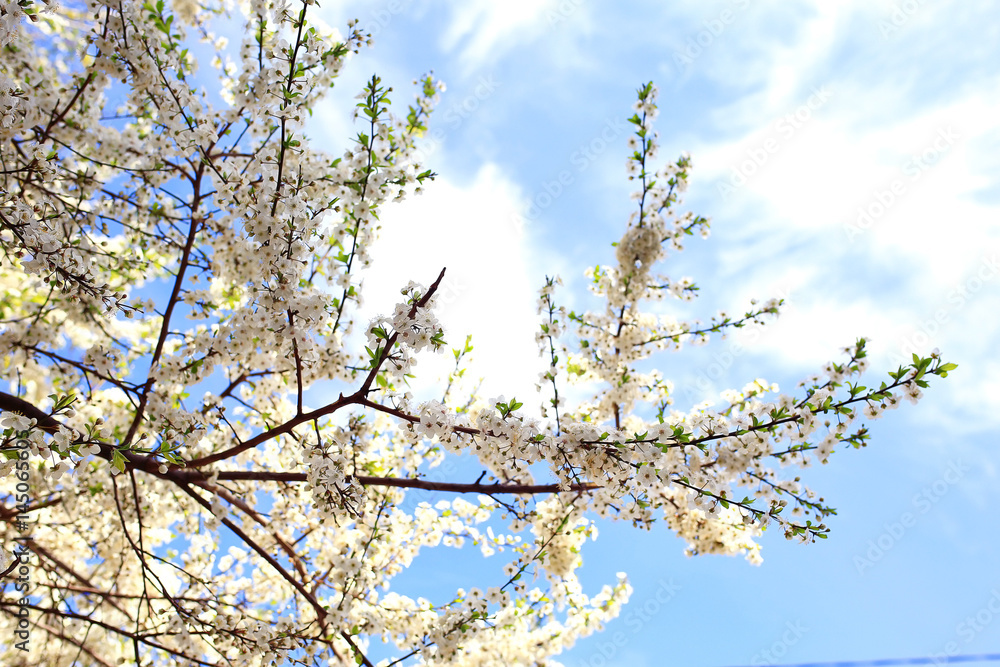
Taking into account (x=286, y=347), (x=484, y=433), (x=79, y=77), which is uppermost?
(x=79, y=77)

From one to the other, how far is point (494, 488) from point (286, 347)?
142 centimetres

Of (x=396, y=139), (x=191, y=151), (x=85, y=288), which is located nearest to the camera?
(x=85, y=288)

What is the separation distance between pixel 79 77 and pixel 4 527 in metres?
3.76

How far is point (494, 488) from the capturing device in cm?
347

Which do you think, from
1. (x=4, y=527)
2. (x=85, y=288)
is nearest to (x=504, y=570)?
(x=85, y=288)

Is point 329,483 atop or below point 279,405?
below

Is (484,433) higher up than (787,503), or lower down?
higher up

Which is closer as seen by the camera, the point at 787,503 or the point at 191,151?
the point at 787,503

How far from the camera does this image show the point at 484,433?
2.64 m

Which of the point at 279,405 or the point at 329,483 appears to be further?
the point at 279,405

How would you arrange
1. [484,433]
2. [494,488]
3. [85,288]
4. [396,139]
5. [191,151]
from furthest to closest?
1. [396,139]
2. [191,151]
3. [494,488]
4. [85,288]
5. [484,433]

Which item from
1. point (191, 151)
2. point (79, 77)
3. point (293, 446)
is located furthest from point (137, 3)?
point (293, 446)

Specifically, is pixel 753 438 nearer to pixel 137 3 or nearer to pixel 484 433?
pixel 484 433

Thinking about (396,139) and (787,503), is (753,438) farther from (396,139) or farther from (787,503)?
(396,139)
